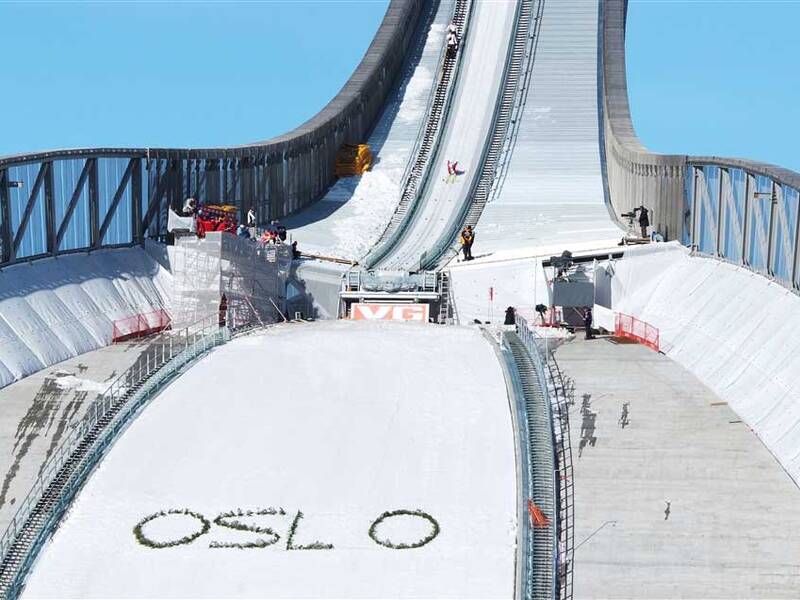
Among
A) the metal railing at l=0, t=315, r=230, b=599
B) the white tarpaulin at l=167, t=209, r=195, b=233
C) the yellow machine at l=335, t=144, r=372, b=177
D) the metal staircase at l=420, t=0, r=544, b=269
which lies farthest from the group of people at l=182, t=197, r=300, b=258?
the yellow machine at l=335, t=144, r=372, b=177

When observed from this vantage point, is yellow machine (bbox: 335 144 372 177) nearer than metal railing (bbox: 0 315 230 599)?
No

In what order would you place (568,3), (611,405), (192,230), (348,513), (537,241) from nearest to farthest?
(348,513) < (611,405) < (192,230) < (537,241) < (568,3)

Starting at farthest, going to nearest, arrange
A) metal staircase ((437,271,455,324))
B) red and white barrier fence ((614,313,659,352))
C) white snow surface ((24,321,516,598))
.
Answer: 1. metal staircase ((437,271,455,324))
2. red and white barrier fence ((614,313,659,352))
3. white snow surface ((24,321,516,598))

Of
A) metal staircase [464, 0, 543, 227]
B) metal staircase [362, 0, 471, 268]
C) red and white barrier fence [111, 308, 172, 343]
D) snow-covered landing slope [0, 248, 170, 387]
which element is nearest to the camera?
snow-covered landing slope [0, 248, 170, 387]

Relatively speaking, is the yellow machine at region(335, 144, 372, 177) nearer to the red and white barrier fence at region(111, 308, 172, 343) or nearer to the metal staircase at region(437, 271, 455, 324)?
the metal staircase at region(437, 271, 455, 324)

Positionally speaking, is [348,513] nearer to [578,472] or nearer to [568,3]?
[578,472]

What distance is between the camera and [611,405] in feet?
101

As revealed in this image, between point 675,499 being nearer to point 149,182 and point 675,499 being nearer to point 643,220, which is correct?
point 643,220

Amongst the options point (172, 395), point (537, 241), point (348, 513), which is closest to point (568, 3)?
point (537, 241)

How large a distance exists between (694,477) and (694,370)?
510cm

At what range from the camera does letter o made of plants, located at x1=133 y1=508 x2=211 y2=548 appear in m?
26.7

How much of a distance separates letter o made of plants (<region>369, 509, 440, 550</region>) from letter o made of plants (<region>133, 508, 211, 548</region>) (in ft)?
8.14

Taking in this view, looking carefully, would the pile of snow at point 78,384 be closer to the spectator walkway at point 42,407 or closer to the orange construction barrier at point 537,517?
the spectator walkway at point 42,407

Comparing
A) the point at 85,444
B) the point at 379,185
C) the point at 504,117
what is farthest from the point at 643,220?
the point at 85,444
